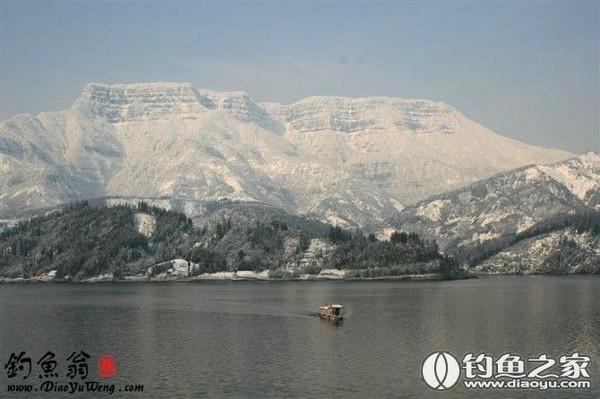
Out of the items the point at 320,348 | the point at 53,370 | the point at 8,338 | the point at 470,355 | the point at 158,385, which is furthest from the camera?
the point at 8,338

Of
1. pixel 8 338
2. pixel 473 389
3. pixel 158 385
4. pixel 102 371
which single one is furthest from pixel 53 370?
pixel 473 389

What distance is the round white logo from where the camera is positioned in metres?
114

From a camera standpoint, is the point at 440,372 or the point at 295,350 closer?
the point at 440,372

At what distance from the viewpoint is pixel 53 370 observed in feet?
431

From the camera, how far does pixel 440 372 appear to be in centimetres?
11875

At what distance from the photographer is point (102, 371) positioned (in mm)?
131875

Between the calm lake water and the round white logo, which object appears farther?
the calm lake water

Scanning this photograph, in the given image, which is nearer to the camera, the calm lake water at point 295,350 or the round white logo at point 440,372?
the round white logo at point 440,372

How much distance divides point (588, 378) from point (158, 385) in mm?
61327

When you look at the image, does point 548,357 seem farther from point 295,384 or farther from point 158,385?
point 158,385

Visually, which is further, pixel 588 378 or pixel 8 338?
pixel 8 338

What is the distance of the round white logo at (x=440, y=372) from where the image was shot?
11362 cm

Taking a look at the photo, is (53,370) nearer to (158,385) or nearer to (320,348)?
(158,385)

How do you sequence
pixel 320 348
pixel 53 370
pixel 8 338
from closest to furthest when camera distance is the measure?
1. pixel 53 370
2. pixel 320 348
3. pixel 8 338
